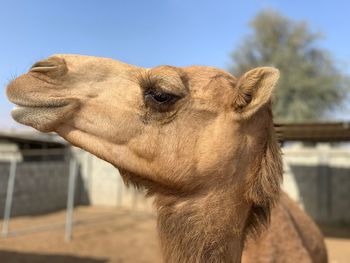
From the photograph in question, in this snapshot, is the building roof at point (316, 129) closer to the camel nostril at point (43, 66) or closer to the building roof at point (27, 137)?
the camel nostril at point (43, 66)

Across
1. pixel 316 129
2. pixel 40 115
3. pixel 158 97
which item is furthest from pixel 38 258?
pixel 316 129

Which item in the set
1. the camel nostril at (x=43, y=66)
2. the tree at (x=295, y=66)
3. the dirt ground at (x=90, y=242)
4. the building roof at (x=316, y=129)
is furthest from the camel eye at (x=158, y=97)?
the tree at (x=295, y=66)

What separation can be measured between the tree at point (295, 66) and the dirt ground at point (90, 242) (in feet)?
40.1

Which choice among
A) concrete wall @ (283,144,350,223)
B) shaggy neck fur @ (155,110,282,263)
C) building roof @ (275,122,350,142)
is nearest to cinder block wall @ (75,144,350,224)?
concrete wall @ (283,144,350,223)

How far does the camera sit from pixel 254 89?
70.7 inches

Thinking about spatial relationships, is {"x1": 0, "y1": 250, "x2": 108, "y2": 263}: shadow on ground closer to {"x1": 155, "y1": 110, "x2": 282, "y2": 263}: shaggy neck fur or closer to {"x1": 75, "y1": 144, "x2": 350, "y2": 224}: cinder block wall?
{"x1": 75, "y1": 144, "x2": 350, "y2": 224}: cinder block wall

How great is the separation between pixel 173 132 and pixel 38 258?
6879 millimetres

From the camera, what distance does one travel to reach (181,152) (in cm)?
171

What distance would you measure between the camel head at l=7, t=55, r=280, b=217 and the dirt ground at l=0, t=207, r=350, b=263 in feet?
21.3

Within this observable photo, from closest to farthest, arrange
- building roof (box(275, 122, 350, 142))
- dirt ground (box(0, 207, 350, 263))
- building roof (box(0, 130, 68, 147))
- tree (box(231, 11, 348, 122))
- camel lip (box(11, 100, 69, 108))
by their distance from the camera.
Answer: camel lip (box(11, 100, 69, 108))
dirt ground (box(0, 207, 350, 263))
building roof (box(275, 122, 350, 142))
building roof (box(0, 130, 68, 147))
tree (box(231, 11, 348, 122))

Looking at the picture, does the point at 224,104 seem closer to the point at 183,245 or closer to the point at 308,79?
the point at 183,245

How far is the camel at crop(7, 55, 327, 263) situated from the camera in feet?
5.46

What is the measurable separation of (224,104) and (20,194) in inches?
474

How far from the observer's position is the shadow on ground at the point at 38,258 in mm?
7207
